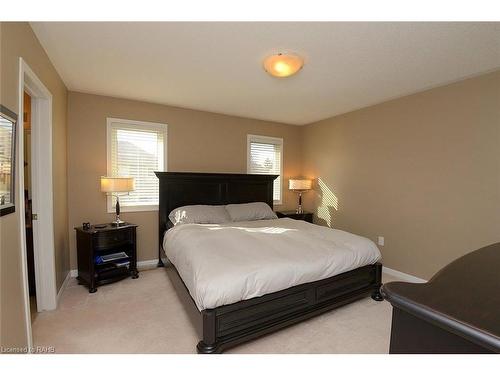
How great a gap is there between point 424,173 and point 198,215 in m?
2.98

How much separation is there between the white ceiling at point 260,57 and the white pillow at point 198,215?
5.15 feet

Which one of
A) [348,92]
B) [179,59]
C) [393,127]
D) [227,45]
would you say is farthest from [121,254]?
[393,127]

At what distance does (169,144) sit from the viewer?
3.74m

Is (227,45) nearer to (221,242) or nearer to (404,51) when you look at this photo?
(404,51)

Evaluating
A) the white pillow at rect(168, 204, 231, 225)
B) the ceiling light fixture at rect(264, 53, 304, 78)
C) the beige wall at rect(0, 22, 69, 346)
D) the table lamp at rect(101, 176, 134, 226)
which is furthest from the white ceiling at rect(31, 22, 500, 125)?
the white pillow at rect(168, 204, 231, 225)

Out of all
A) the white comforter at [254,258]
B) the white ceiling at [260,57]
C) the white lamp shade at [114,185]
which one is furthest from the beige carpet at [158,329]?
the white ceiling at [260,57]

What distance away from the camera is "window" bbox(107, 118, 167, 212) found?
341 centimetres

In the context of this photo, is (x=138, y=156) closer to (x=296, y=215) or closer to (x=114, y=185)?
(x=114, y=185)

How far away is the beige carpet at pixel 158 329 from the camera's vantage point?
6.12 feet

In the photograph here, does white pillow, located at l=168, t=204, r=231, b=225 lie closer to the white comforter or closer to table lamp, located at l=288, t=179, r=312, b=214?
the white comforter

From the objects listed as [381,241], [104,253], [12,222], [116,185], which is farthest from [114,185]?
[381,241]

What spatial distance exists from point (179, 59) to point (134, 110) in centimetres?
158

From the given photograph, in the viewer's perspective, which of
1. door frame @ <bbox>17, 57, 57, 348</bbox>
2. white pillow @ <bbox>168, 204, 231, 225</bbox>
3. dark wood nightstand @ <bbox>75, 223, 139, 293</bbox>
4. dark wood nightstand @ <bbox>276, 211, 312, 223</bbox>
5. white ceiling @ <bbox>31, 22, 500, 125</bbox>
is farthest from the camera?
dark wood nightstand @ <bbox>276, 211, 312, 223</bbox>

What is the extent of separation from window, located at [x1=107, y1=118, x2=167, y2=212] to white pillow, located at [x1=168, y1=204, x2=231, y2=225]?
486mm
